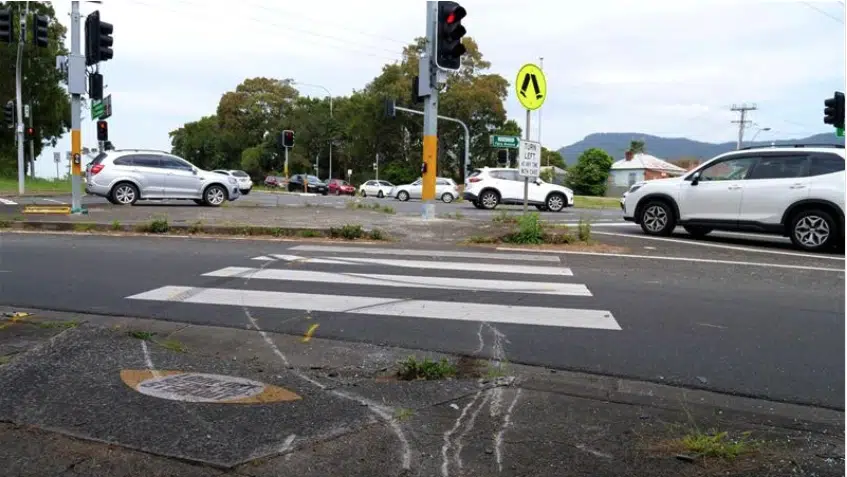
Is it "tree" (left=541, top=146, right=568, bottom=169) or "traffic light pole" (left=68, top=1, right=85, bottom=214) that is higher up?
"tree" (left=541, top=146, right=568, bottom=169)

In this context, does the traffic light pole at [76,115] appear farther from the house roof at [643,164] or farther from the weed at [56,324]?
the house roof at [643,164]

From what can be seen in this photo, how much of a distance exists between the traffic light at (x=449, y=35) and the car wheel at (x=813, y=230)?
671 cm

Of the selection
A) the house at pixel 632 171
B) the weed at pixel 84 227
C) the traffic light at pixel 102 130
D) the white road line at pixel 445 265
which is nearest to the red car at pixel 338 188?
the traffic light at pixel 102 130

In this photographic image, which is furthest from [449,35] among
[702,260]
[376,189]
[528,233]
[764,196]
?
[376,189]

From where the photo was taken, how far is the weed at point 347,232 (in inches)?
468

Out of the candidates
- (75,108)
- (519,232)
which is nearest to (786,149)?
(519,232)

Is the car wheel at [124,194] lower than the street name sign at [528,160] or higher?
lower

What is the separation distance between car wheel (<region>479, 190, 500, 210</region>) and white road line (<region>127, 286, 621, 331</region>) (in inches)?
652

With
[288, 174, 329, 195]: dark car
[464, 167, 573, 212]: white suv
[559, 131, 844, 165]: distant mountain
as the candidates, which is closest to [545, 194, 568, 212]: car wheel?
[464, 167, 573, 212]: white suv

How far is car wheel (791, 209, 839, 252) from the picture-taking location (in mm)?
11172

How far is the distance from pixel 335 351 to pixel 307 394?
1.08m

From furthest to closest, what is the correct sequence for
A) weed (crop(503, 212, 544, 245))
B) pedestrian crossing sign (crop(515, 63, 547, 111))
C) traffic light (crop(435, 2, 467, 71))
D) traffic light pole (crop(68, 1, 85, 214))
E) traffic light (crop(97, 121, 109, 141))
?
traffic light (crop(97, 121, 109, 141)) < traffic light pole (crop(68, 1, 85, 214)) < traffic light (crop(435, 2, 467, 71)) < pedestrian crossing sign (crop(515, 63, 547, 111)) < weed (crop(503, 212, 544, 245))

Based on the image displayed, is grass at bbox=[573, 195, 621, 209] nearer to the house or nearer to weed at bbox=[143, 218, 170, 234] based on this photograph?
weed at bbox=[143, 218, 170, 234]

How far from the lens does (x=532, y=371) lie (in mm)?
4828
